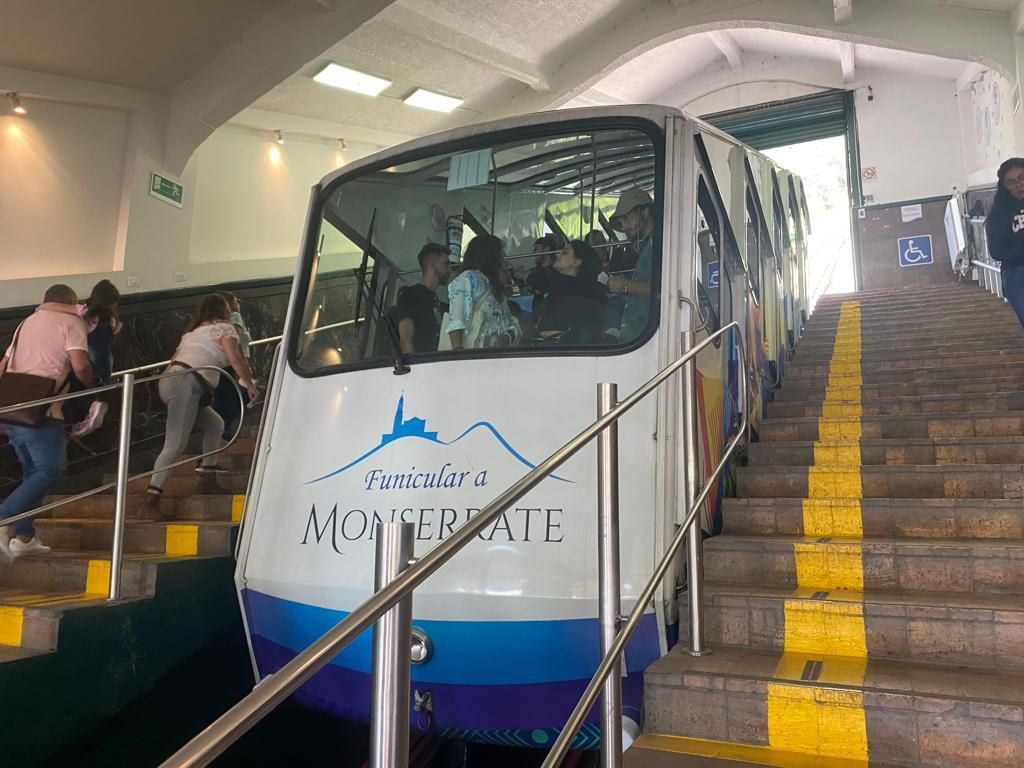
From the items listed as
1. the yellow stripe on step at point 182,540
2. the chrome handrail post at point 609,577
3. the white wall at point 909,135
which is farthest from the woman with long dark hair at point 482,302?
the white wall at point 909,135

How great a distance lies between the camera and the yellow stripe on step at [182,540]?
3594mm

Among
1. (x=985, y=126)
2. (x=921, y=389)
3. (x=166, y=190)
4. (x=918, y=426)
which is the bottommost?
(x=918, y=426)

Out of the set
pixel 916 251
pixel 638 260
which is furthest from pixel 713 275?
pixel 916 251

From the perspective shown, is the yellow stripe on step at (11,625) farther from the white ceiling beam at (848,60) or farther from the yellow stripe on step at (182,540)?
the white ceiling beam at (848,60)

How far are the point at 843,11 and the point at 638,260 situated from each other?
662 cm

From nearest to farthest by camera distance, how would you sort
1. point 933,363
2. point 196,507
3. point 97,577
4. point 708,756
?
point 708,756
point 97,577
point 196,507
point 933,363

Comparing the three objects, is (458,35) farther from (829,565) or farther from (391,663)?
(391,663)

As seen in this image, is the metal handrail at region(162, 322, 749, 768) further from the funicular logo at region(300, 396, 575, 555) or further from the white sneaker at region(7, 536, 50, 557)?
the white sneaker at region(7, 536, 50, 557)

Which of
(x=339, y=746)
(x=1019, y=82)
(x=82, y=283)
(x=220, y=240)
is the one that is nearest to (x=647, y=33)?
(x=1019, y=82)

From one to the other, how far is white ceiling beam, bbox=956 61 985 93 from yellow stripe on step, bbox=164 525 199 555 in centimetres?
1191

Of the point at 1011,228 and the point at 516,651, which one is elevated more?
the point at 1011,228

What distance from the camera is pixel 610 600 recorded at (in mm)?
1713

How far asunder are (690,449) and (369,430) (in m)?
1.07

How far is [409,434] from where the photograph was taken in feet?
8.27
